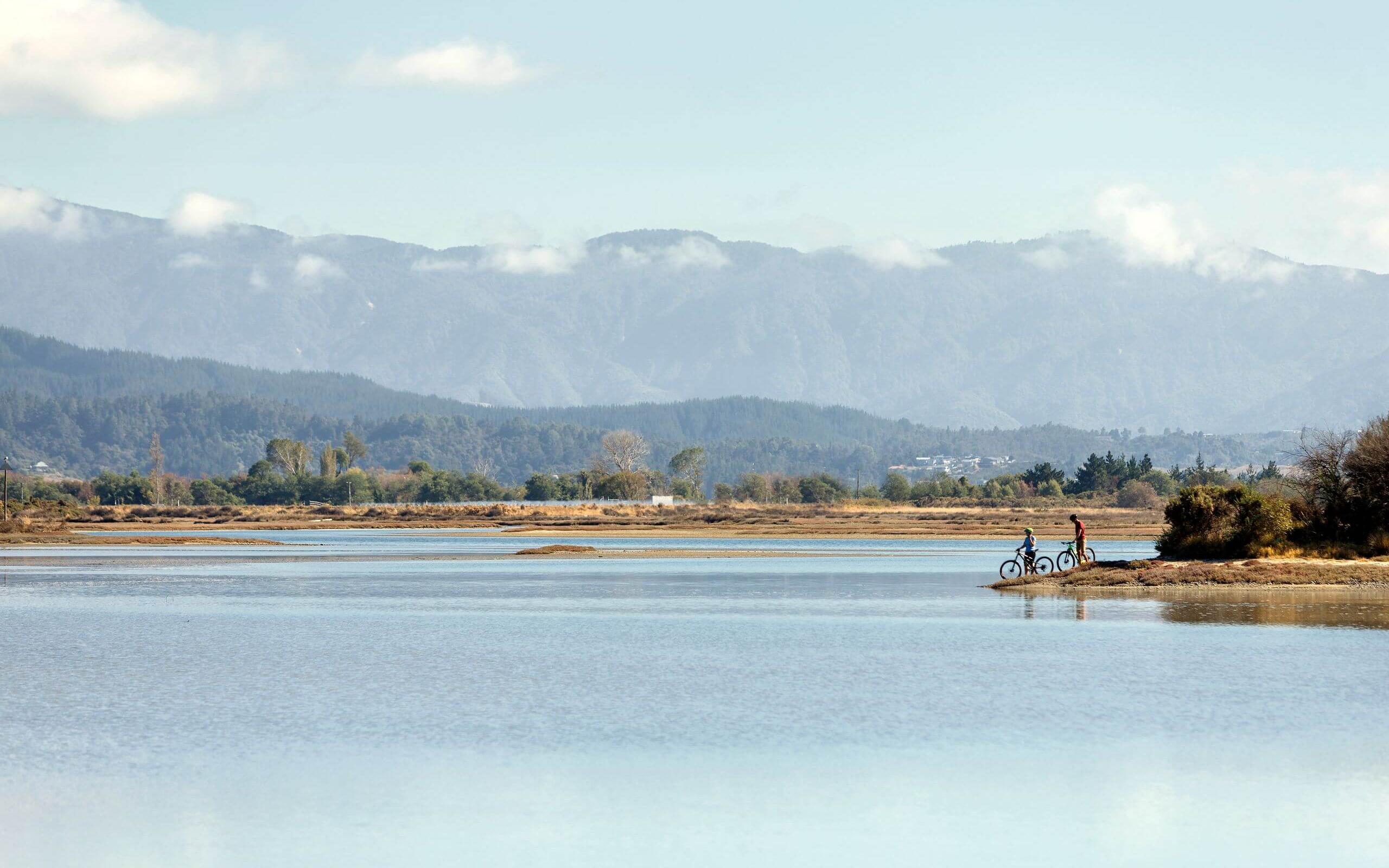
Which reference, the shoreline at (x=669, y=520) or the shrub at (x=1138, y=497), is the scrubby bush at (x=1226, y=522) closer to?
the shoreline at (x=669, y=520)

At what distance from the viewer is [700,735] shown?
65.3 ft

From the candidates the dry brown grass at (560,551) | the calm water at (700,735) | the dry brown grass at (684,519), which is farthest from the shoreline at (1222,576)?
the dry brown grass at (684,519)

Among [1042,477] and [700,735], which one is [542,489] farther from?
[700,735]

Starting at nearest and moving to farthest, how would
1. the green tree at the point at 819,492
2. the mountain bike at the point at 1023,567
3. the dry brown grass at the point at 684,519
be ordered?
the mountain bike at the point at 1023,567 < the dry brown grass at the point at 684,519 < the green tree at the point at 819,492

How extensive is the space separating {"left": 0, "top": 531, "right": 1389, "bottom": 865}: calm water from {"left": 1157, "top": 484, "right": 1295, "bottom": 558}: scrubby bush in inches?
267

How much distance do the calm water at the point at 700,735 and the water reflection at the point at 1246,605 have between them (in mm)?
280

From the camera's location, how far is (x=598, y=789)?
54.6ft

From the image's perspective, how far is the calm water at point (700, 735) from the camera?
1448 cm

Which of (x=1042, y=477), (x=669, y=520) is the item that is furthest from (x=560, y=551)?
(x=1042, y=477)

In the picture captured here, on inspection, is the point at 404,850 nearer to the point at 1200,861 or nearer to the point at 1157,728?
the point at 1200,861

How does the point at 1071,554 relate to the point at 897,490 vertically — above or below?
below

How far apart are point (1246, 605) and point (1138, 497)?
4814 inches

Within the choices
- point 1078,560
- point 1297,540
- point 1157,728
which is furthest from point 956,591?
point 1157,728

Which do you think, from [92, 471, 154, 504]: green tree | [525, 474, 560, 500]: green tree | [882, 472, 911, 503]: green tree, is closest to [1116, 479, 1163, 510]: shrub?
[882, 472, 911, 503]: green tree
